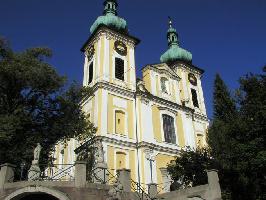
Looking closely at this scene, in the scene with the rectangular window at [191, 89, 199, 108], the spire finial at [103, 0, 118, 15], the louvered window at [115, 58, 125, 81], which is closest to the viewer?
the louvered window at [115, 58, 125, 81]

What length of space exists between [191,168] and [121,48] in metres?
14.7

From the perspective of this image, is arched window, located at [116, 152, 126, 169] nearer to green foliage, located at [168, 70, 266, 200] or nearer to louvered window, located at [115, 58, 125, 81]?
green foliage, located at [168, 70, 266, 200]

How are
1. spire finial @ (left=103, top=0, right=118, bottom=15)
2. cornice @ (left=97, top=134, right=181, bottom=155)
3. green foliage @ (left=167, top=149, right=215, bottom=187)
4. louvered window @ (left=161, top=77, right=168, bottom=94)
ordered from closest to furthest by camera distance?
1. green foliage @ (left=167, top=149, right=215, bottom=187)
2. cornice @ (left=97, top=134, right=181, bottom=155)
3. louvered window @ (left=161, top=77, right=168, bottom=94)
4. spire finial @ (left=103, top=0, right=118, bottom=15)

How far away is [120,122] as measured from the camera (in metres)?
29.0

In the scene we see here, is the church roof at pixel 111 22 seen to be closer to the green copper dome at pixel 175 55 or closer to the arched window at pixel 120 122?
the green copper dome at pixel 175 55

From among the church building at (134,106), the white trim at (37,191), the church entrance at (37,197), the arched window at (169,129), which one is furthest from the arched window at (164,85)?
the white trim at (37,191)

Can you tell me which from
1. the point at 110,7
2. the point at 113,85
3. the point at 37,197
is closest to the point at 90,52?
the point at 110,7

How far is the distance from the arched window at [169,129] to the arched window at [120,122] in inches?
166

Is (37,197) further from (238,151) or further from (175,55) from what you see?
(175,55)

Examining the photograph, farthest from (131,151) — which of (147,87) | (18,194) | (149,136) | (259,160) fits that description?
(18,194)

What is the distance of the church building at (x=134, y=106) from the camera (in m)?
27.6

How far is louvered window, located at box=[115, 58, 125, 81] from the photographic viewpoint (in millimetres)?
31792

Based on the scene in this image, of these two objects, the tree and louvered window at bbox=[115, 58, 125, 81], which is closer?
the tree

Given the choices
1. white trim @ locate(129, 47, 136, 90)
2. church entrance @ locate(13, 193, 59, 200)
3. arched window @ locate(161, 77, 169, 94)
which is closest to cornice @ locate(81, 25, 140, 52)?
white trim @ locate(129, 47, 136, 90)
